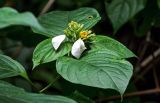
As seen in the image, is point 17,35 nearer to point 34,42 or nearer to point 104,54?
point 34,42

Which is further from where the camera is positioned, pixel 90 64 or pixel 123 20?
pixel 123 20

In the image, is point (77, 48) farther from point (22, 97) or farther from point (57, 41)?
point (22, 97)

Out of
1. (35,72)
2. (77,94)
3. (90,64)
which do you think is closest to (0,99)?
(90,64)

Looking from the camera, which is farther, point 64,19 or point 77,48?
point 64,19

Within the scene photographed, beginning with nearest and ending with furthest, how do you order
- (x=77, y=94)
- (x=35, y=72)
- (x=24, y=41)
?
(x=77, y=94) < (x=24, y=41) < (x=35, y=72)

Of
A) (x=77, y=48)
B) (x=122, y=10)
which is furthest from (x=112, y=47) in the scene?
(x=122, y=10)

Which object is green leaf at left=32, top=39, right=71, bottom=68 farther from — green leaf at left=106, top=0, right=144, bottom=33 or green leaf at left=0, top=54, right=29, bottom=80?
green leaf at left=106, top=0, right=144, bottom=33

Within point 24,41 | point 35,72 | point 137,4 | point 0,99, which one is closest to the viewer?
point 0,99

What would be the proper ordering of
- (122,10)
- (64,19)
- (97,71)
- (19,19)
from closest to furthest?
(19,19) → (97,71) → (64,19) → (122,10)
